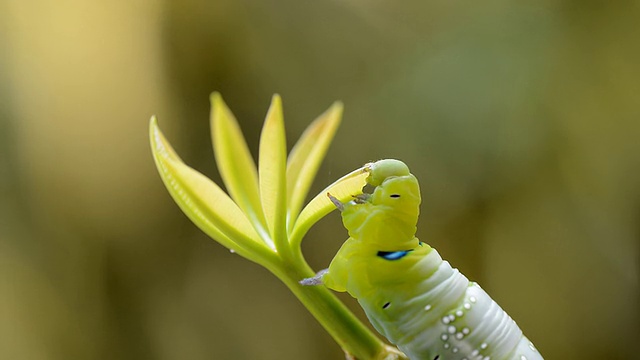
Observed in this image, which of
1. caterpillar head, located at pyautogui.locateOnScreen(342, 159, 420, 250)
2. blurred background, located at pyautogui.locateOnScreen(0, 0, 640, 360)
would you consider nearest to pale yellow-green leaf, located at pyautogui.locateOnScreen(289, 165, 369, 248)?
caterpillar head, located at pyautogui.locateOnScreen(342, 159, 420, 250)

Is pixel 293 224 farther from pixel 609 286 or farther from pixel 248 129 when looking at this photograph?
pixel 609 286

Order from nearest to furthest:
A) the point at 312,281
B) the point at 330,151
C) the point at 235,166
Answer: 1. the point at 312,281
2. the point at 235,166
3. the point at 330,151

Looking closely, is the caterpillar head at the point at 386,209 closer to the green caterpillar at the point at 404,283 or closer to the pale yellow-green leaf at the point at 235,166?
the green caterpillar at the point at 404,283

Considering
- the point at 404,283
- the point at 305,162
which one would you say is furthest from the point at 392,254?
the point at 305,162

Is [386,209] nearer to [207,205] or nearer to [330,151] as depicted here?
[207,205]

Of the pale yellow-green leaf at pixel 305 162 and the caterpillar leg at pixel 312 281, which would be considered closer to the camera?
the caterpillar leg at pixel 312 281

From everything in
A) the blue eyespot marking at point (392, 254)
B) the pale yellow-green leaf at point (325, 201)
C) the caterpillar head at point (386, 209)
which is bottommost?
the blue eyespot marking at point (392, 254)

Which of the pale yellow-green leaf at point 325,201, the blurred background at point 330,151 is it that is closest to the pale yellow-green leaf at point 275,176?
the pale yellow-green leaf at point 325,201
